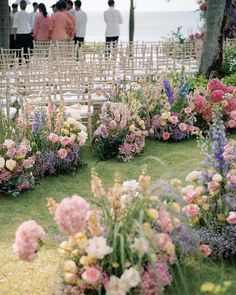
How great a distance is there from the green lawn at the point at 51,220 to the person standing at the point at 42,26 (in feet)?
19.1

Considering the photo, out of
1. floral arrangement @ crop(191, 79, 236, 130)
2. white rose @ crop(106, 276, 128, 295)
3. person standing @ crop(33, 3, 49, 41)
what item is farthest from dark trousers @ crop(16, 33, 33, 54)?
white rose @ crop(106, 276, 128, 295)

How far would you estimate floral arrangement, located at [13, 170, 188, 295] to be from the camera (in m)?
3.29

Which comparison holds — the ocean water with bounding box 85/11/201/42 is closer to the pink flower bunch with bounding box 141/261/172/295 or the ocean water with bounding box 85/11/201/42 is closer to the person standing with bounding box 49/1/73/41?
the person standing with bounding box 49/1/73/41

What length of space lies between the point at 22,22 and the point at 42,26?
94cm

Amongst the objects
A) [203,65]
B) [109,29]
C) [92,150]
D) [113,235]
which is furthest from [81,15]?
[113,235]

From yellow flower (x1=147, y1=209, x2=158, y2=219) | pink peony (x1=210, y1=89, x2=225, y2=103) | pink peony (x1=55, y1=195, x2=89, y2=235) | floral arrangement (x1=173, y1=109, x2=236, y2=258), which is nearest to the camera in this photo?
pink peony (x1=55, y1=195, x2=89, y2=235)

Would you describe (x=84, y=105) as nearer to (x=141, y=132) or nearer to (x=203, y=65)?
(x=141, y=132)

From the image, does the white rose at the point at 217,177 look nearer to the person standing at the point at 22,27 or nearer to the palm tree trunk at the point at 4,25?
the palm tree trunk at the point at 4,25

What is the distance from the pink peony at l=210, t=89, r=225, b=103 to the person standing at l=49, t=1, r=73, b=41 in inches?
214

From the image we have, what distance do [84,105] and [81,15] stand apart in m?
5.86

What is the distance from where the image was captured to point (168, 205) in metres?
3.90

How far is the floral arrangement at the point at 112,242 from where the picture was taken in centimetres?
329

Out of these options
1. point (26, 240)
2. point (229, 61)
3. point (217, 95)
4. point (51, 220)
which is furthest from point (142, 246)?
point (229, 61)

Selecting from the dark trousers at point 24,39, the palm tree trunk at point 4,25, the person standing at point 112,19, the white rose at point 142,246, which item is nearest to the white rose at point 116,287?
the white rose at point 142,246
